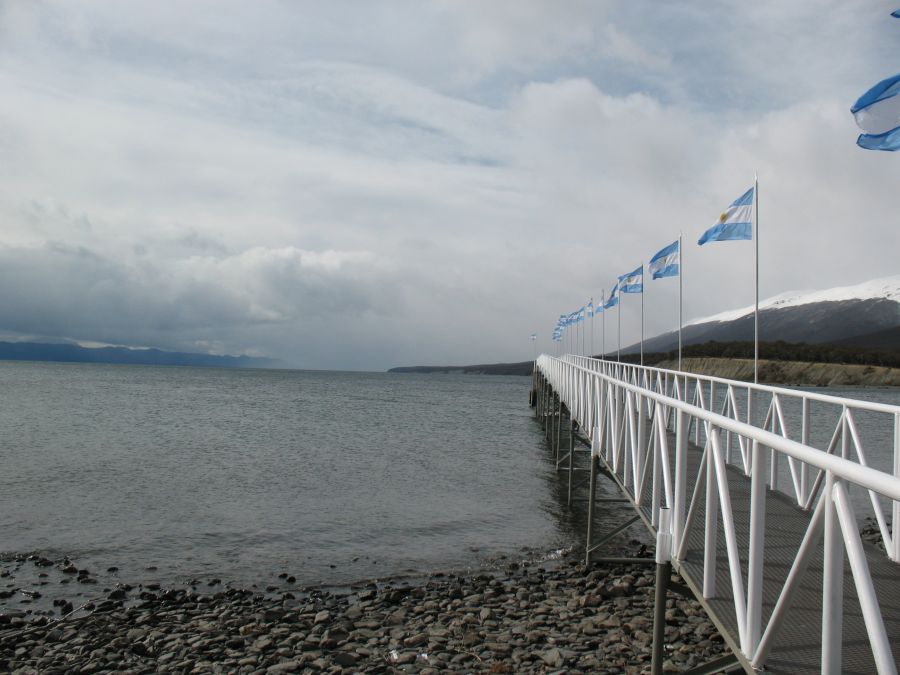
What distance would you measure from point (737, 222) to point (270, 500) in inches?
508

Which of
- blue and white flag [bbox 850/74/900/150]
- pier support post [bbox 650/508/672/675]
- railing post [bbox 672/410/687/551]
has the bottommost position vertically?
pier support post [bbox 650/508/672/675]

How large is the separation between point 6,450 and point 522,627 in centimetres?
2502

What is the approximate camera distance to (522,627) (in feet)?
28.1

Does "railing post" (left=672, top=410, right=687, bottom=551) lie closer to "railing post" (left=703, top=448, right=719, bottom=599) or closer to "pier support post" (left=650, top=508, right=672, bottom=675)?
"pier support post" (left=650, top=508, right=672, bottom=675)

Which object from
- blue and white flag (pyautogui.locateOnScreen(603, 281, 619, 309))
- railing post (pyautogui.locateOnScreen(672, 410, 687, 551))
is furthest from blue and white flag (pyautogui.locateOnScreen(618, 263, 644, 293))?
railing post (pyautogui.locateOnScreen(672, 410, 687, 551))

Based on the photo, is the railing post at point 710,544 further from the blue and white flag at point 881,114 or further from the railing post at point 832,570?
the blue and white flag at point 881,114

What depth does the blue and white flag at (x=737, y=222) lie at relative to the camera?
14344 millimetres

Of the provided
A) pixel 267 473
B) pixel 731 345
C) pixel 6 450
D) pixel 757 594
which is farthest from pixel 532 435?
pixel 731 345

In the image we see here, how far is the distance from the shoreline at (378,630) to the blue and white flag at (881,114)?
5600 millimetres

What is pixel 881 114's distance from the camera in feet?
24.1

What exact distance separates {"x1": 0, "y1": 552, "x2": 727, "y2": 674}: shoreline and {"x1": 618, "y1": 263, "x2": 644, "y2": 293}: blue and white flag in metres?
17.5

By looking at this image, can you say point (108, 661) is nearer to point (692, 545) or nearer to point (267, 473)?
point (692, 545)

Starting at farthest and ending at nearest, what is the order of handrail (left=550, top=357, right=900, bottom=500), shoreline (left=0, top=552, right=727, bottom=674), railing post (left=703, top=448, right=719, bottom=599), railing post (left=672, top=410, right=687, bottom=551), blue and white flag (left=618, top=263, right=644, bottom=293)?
blue and white flag (left=618, top=263, right=644, bottom=293)
shoreline (left=0, top=552, right=727, bottom=674)
railing post (left=672, top=410, right=687, bottom=551)
railing post (left=703, top=448, right=719, bottom=599)
handrail (left=550, top=357, right=900, bottom=500)

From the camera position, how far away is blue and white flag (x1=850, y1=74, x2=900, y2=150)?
23.8ft
